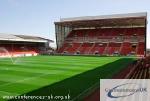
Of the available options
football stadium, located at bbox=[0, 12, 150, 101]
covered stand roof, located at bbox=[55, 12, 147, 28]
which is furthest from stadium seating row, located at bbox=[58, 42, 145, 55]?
covered stand roof, located at bbox=[55, 12, 147, 28]

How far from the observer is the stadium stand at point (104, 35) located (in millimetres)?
56812

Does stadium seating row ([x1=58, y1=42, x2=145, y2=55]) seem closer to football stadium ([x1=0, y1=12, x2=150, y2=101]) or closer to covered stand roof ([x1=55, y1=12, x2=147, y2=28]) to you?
football stadium ([x1=0, y1=12, x2=150, y2=101])

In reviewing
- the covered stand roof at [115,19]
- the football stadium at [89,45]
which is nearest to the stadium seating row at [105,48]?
the football stadium at [89,45]

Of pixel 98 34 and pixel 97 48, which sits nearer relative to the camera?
pixel 97 48

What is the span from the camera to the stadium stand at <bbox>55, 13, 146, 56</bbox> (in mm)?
56812

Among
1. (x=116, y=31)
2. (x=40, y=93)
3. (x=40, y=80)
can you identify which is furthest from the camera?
(x=116, y=31)

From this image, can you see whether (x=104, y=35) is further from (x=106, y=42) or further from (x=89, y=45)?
(x=89, y=45)

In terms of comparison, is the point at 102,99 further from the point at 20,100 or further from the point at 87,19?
the point at 87,19

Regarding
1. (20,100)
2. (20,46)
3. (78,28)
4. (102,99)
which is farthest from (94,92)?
(78,28)

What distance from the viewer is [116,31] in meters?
66.5

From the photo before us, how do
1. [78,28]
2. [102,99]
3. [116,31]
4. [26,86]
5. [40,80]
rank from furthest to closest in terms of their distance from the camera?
[78,28], [116,31], [40,80], [26,86], [102,99]

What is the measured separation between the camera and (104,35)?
65.7 m

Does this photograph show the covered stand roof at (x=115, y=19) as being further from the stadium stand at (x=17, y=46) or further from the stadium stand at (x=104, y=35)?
the stadium stand at (x=17, y=46)

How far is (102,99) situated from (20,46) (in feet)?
175
